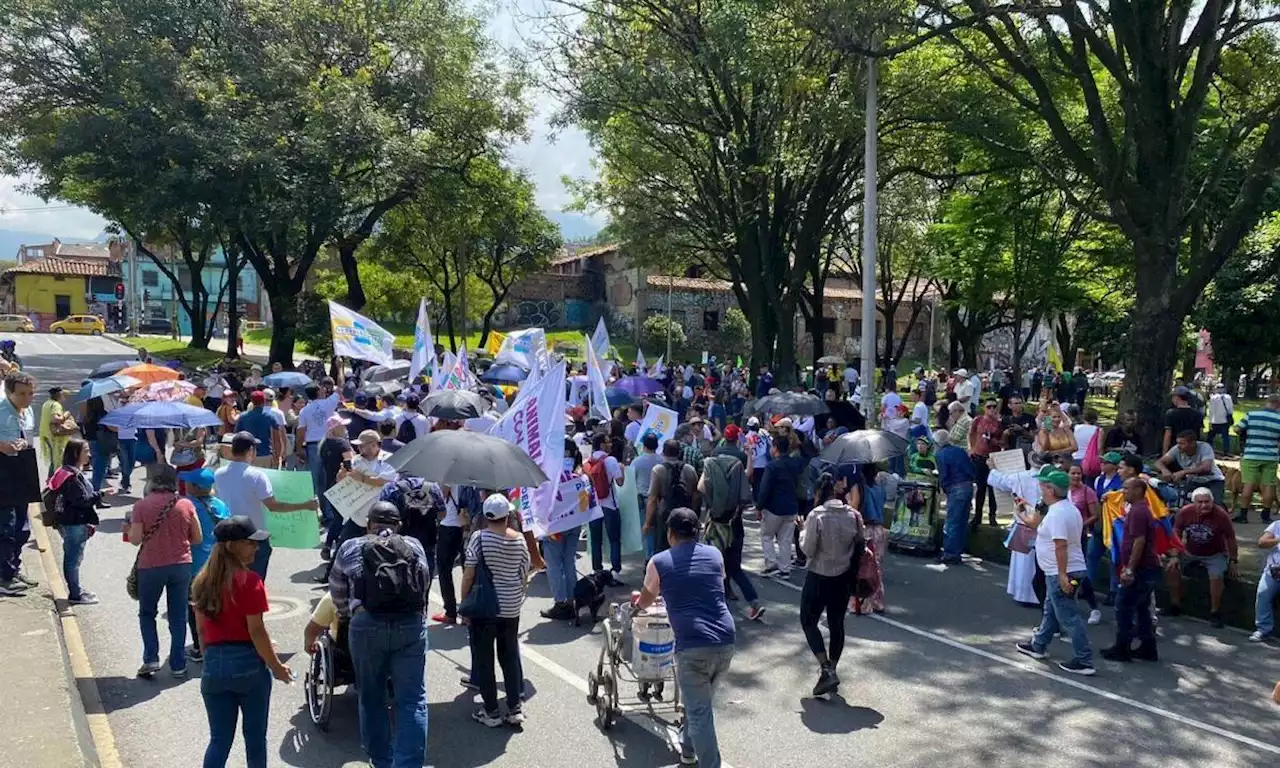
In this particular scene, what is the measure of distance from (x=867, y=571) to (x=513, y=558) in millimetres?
2930

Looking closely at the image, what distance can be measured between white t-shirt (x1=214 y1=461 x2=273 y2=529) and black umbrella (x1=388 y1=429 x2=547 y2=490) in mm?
993

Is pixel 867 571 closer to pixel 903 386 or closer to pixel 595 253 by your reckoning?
pixel 903 386

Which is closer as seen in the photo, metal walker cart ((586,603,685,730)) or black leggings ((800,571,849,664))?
metal walker cart ((586,603,685,730))

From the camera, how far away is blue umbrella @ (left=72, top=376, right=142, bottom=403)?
13.0 metres

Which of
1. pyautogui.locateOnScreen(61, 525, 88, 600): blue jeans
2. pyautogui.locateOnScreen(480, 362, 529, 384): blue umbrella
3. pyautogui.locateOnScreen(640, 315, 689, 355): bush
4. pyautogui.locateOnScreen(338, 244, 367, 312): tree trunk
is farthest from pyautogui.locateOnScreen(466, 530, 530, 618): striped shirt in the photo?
pyautogui.locateOnScreen(640, 315, 689, 355): bush

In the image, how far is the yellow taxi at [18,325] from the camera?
219ft

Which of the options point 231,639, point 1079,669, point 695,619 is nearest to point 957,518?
point 1079,669

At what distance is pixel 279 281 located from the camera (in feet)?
107

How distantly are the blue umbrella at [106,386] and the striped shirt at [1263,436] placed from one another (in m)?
14.6

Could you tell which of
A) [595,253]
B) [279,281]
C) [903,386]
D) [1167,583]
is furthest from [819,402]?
[595,253]

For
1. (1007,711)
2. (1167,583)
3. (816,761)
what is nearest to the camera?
(816,761)

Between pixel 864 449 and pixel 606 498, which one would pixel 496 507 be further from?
pixel 864 449

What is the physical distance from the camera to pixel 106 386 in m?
13.0

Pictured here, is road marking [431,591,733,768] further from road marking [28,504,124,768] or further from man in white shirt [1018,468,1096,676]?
man in white shirt [1018,468,1096,676]
